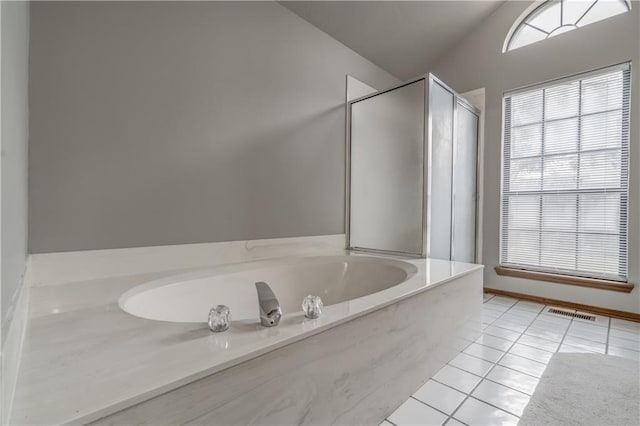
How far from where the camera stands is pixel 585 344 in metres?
1.84

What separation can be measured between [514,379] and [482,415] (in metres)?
0.40

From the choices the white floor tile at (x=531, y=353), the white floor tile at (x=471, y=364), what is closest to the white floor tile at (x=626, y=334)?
the white floor tile at (x=531, y=353)

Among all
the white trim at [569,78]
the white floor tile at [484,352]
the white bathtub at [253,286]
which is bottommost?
the white floor tile at [484,352]

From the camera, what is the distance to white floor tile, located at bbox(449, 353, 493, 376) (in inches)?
59.0

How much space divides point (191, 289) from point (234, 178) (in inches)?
30.0

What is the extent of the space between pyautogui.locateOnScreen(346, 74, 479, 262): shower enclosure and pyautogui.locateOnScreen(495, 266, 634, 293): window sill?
18.3 inches

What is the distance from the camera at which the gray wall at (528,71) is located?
2.35 meters

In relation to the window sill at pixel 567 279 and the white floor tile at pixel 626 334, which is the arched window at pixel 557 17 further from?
the white floor tile at pixel 626 334

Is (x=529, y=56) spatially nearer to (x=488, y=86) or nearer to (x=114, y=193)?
(x=488, y=86)

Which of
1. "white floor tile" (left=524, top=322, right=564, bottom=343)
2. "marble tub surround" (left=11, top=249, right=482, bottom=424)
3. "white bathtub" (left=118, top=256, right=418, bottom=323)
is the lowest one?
"white floor tile" (left=524, top=322, right=564, bottom=343)

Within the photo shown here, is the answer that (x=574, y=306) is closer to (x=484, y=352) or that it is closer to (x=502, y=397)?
(x=484, y=352)

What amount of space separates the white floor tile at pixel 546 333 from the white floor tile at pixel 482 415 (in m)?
1.07

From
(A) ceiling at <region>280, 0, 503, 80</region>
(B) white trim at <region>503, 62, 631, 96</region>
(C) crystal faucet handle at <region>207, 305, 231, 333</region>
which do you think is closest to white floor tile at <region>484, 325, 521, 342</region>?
(C) crystal faucet handle at <region>207, 305, 231, 333</region>

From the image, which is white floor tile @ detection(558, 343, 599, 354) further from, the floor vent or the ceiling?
the ceiling
